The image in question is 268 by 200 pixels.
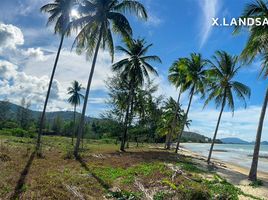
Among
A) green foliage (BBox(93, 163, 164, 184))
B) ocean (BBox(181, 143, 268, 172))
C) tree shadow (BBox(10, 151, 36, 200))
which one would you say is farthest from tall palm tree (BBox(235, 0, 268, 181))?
ocean (BBox(181, 143, 268, 172))

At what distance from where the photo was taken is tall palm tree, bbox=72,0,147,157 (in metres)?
20.0

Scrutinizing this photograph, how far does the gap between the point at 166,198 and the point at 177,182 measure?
2.41 m

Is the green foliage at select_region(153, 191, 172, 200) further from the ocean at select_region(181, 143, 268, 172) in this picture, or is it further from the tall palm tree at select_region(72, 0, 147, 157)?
the ocean at select_region(181, 143, 268, 172)

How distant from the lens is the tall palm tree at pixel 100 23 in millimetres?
19984

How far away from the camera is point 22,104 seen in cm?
8412

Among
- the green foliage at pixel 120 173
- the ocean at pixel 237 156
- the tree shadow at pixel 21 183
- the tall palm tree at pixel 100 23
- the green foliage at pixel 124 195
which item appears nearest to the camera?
the tree shadow at pixel 21 183

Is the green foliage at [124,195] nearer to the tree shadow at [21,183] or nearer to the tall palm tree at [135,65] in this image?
the tree shadow at [21,183]

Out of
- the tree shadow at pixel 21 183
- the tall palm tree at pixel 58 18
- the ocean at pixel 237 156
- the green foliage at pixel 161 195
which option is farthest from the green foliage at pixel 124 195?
the ocean at pixel 237 156

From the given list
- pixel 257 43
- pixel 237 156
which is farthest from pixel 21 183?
pixel 237 156

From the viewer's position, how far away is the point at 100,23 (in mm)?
20422

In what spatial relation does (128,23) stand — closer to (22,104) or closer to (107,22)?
(107,22)

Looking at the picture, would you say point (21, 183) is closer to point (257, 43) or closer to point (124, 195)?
point (124, 195)

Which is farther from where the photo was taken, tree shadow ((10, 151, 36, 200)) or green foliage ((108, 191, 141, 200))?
green foliage ((108, 191, 141, 200))

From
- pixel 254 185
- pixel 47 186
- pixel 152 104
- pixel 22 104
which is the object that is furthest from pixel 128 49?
pixel 22 104
